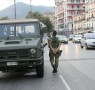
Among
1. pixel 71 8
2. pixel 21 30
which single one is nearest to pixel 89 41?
pixel 21 30

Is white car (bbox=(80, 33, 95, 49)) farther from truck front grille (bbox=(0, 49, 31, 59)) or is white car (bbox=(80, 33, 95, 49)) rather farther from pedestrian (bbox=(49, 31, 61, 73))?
truck front grille (bbox=(0, 49, 31, 59))

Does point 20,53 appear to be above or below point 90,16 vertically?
below

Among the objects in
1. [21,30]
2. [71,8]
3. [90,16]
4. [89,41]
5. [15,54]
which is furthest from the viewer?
[71,8]

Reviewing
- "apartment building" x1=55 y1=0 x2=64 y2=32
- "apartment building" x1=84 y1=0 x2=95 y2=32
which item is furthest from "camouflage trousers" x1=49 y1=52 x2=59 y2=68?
"apartment building" x1=55 y1=0 x2=64 y2=32

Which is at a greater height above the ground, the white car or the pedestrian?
the pedestrian

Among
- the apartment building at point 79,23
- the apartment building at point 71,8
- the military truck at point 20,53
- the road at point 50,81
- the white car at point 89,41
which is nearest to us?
the road at point 50,81

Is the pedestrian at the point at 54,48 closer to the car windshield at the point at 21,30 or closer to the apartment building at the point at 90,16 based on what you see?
the car windshield at the point at 21,30

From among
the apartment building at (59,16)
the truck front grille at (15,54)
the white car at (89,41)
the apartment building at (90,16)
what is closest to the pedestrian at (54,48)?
the truck front grille at (15,54)

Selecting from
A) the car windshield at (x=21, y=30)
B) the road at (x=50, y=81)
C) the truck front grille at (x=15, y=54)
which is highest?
the car windshield at (x=21, y=30)

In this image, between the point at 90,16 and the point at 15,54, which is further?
the point at 90,16

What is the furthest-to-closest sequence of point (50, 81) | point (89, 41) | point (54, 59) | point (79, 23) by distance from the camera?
point (79, 23)
point (89, 41)
point (54, 59)
point (50, 81)

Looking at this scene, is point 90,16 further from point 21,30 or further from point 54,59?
point 21,30

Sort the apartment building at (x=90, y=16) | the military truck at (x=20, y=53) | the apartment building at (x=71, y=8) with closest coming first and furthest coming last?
the military truck at (x=20, y=53) → the apartment building at (x=90, y=16) → the apartment building at (x=71, y=8)

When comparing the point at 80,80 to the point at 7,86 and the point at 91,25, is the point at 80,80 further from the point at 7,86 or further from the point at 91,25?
the point at 91,25
